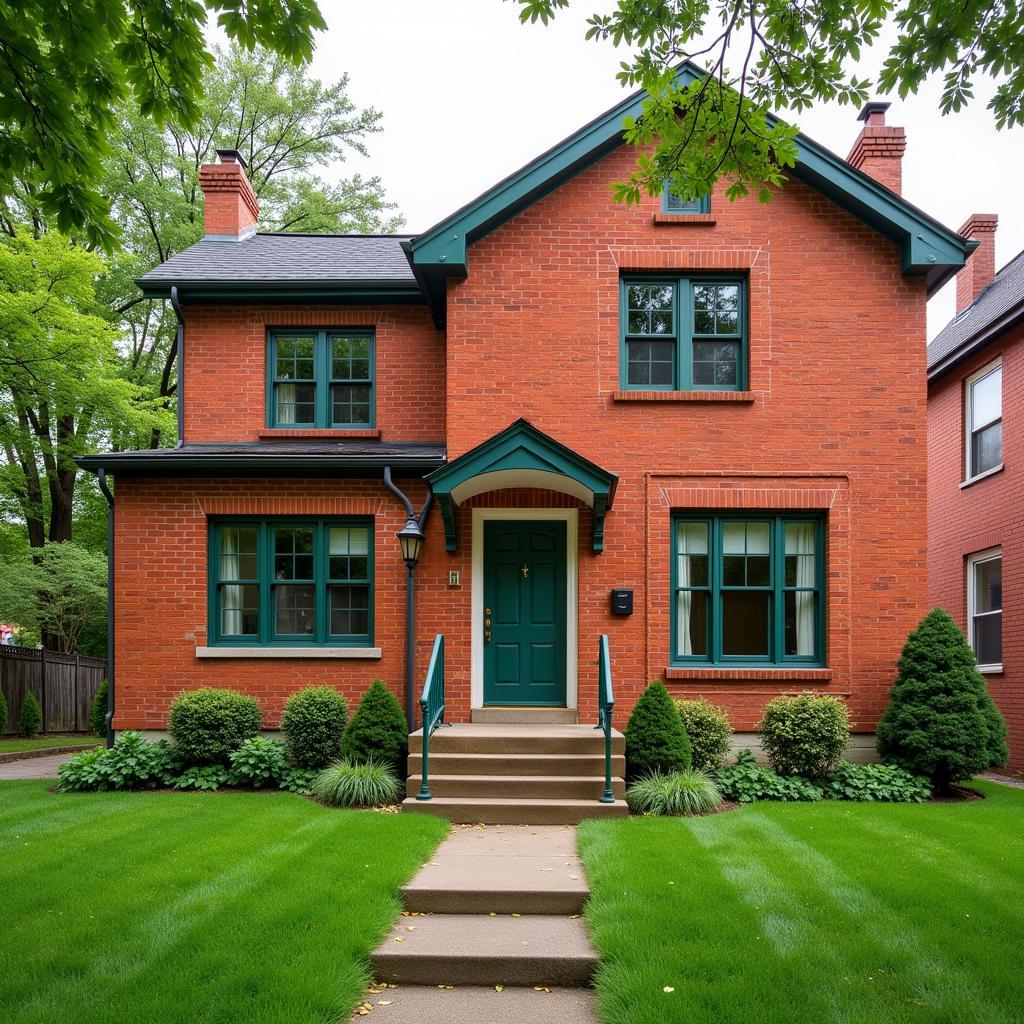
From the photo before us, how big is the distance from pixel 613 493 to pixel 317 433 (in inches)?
166

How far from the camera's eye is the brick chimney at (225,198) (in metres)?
13.8

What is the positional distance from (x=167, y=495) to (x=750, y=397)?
23.7 ft

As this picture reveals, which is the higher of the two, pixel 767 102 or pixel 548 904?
pixel 767 102

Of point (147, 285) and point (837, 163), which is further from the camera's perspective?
point (147, 285)

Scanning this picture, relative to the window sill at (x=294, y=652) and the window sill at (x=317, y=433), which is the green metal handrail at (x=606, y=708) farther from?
the window sill at (x=317, y=433)

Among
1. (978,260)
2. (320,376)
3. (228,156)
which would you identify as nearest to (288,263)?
(320,376)

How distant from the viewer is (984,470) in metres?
14.6

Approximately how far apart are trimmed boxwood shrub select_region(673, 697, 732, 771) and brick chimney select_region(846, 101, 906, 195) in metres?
7.60

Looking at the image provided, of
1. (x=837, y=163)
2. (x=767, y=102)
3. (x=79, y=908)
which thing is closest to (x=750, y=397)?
(x=837, y=163)

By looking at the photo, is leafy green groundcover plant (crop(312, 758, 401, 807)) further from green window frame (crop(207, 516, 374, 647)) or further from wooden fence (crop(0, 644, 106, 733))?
wooden fence (crop(0, 644, 106, 733))

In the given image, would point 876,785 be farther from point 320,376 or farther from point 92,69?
point 92,69

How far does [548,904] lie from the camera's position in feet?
19.6

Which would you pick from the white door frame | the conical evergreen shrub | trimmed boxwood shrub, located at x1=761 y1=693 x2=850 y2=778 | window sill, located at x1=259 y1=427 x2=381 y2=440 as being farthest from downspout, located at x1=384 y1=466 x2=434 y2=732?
the conical evergreen shrub

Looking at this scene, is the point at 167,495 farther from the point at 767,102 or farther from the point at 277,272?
the point at 767,102
